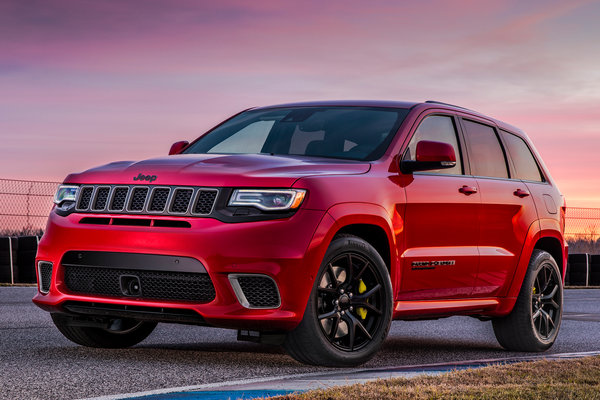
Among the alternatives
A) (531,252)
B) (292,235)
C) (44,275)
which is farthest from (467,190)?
(44,275)

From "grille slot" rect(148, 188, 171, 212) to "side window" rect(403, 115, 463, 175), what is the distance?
6.61ft

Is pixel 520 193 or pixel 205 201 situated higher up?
pixel 205 201

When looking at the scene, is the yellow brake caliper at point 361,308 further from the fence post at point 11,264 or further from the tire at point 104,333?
the fence post at point 11,264

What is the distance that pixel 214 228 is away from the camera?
621 centimetres

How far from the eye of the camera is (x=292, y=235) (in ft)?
20.5

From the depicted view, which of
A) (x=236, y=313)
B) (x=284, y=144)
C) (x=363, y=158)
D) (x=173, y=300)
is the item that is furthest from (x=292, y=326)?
(x=284, y=144)

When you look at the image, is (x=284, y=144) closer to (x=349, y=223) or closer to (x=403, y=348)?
(x=349, y=223)

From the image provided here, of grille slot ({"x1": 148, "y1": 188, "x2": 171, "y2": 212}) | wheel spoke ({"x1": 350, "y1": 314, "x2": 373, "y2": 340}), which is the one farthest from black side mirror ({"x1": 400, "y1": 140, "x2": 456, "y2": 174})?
grille slot ({"x1": 148, "y1": 188, "x2": 171, "y2": 212})

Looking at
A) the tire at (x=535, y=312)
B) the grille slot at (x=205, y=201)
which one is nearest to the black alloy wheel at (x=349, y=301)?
the grille slot at (x=205, y=201)

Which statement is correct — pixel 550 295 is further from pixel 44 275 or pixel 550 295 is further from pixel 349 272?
pixel 44 275

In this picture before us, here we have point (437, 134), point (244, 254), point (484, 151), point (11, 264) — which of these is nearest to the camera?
point (244, 254)

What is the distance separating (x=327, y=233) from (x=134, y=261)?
127 cm

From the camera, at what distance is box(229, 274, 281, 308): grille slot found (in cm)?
625

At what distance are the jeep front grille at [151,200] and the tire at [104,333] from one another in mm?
1009
